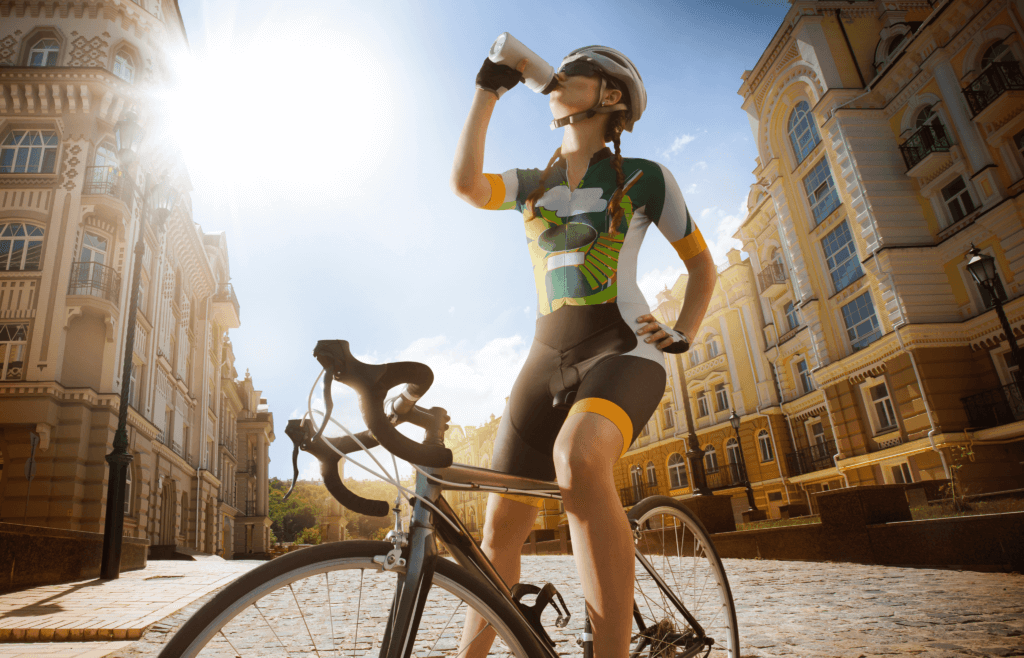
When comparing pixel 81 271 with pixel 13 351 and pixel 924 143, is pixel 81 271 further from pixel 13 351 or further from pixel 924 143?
pixel 924 143

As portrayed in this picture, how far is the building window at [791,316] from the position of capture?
87.4ft

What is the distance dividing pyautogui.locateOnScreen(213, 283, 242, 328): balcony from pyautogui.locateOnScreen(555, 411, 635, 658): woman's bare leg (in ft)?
122

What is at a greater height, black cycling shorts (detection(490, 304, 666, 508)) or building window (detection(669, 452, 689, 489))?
building window (detection(669, 452, 689, 489))

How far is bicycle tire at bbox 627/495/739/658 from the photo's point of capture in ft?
7.58

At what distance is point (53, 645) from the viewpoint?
12.7ft

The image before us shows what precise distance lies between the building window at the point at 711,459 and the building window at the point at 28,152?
3165 cm

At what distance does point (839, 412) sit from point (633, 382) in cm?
2149

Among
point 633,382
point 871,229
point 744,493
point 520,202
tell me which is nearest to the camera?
point 633,382

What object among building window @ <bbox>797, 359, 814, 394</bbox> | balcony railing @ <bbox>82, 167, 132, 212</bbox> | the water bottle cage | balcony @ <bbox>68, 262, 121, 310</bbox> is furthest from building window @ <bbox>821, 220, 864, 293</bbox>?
balcony railing @ <bbox>82, 167, 132, 212</bbox>

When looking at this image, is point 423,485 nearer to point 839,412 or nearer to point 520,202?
point 520,202

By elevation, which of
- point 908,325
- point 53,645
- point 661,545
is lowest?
point 53,645

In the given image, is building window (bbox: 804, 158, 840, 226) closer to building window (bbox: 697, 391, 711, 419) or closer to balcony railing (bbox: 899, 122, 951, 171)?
balcony railing (bbox: 899, 122, 951, 171)

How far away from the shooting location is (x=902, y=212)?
58.1ft

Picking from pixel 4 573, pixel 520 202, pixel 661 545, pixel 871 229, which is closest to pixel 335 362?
pixel 520 202
